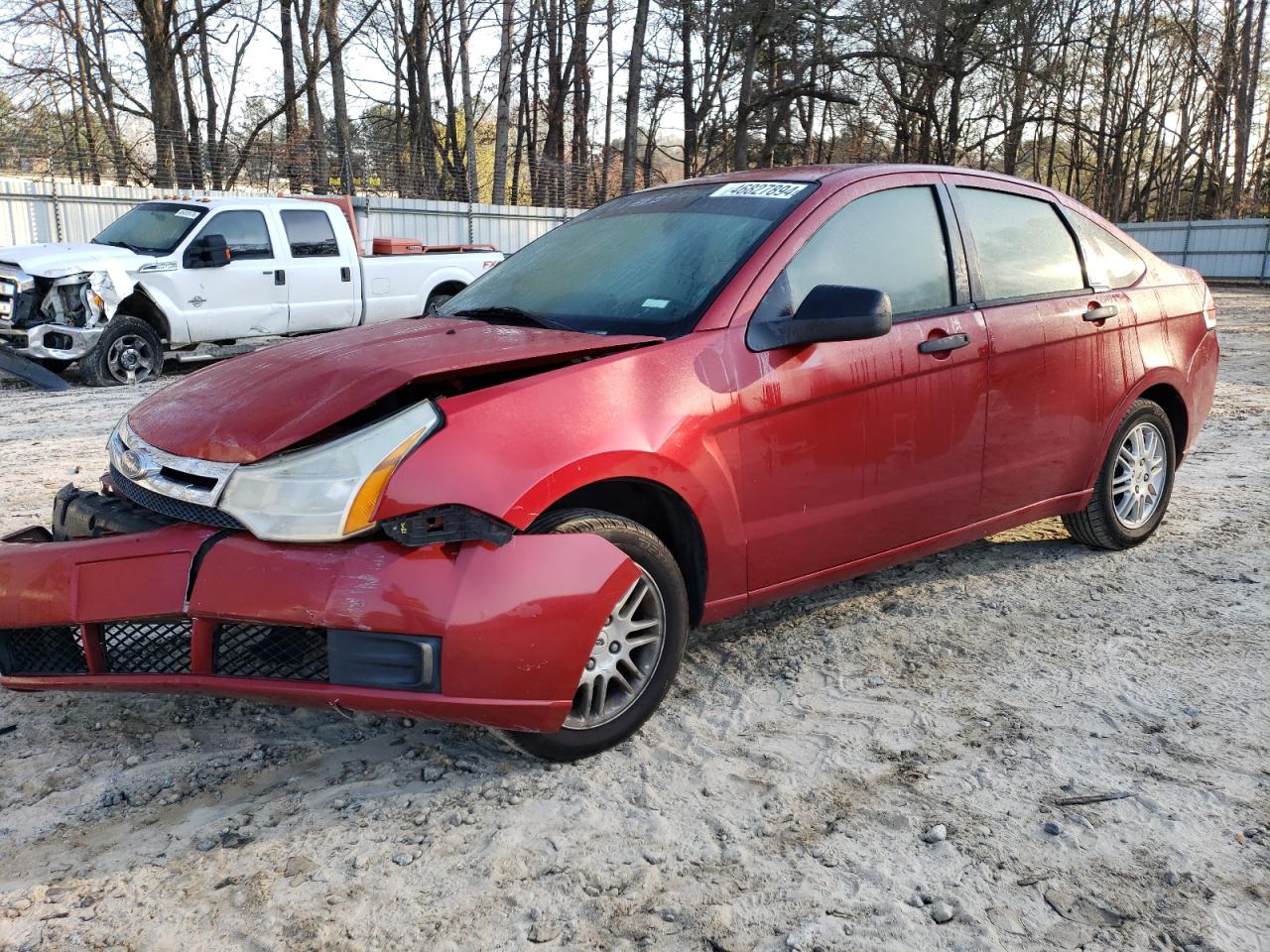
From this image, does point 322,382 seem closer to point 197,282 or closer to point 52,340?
point 52,340

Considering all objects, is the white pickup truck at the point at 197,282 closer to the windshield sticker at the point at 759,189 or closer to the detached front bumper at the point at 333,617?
the windshield sticker at the point at 759,189

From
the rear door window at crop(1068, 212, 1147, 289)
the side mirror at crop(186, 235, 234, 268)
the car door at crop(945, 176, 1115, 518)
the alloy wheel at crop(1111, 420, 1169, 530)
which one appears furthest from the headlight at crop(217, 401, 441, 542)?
the side mirror at crop(186, 235, 234, 268)

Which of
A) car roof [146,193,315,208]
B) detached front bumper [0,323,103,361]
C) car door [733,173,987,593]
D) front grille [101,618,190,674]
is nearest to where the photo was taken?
front grille [101,618,190,674]

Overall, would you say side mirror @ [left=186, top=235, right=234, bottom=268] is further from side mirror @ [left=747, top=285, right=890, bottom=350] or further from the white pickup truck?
side mirror @ [left=747, top=285, right=890, bottom=350]

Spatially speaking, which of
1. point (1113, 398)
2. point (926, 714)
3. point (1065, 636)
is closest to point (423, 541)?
point (926, 714)

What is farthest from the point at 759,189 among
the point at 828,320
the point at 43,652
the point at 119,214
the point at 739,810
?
the point at 119,214

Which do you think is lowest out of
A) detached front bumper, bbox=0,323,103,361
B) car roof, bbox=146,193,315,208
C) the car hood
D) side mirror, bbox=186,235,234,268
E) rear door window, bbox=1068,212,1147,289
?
detached front bumper, bbox=0,323,103,361

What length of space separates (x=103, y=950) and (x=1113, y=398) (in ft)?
13.4

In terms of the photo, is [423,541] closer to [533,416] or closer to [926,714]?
[533,416]

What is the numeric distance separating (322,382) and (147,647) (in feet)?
2.65

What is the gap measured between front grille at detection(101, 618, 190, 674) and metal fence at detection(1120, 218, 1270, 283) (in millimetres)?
30563

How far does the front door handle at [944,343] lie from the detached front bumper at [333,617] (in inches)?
61.0

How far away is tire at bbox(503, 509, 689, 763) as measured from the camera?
9.11ft

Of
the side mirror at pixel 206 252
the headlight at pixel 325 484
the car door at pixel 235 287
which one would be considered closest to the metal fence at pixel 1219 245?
the car door at pixel 235 287
